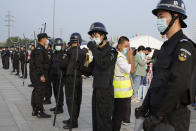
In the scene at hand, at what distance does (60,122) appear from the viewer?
5.67 m

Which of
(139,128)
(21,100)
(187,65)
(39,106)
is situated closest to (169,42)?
(187,65)

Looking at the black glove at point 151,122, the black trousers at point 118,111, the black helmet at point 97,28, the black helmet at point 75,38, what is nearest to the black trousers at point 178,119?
the black glove at point 151,122

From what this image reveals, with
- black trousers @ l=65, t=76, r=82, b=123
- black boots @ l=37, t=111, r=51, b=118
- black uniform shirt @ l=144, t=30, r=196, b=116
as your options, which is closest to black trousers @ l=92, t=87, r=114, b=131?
black trousers @ l=65, t=76, r=82, b=123

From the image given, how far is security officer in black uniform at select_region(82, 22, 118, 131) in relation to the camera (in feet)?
12.5

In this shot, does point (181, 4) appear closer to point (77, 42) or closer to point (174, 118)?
point (174, 118)

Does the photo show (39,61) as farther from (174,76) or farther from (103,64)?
(174,76)

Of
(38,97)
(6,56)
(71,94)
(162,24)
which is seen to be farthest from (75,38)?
(6,56)

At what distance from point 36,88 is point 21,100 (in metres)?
2.37

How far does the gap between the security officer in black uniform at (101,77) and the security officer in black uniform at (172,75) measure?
158cm

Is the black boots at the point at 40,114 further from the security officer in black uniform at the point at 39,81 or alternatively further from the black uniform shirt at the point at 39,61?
the black uniform shirt at the point at 39,61

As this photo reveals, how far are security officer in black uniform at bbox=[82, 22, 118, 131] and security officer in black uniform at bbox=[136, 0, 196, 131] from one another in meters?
1.58

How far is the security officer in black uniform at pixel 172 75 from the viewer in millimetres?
1887

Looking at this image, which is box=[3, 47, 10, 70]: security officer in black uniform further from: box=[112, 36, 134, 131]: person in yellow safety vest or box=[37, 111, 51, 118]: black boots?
box=[112, 36, 134, 131]: person in yellow safety vest

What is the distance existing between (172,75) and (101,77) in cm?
204
